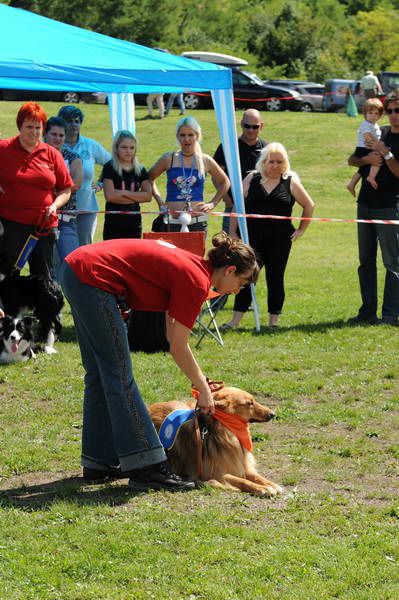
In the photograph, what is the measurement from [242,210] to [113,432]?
443 centimetres

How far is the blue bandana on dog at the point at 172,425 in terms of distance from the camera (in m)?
5.61

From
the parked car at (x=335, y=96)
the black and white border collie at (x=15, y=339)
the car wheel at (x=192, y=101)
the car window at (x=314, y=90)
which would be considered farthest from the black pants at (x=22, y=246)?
the car window at (x=314, y=90)

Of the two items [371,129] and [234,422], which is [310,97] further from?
[234,422]

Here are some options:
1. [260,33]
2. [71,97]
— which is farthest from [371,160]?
[260,33]

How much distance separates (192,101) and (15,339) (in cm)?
2703

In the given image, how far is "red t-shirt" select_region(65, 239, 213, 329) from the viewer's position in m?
4.89

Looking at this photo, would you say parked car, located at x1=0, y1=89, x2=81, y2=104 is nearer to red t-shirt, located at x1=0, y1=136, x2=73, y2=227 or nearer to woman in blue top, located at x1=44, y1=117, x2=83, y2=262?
woman in blue top, located at x1=44, y1=117, x2=83, y2=262

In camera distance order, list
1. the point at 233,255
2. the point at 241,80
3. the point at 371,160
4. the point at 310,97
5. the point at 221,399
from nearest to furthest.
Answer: the point at 233,255
the point at 221,399
the point at 371,160
the point at 241,80
the point at 310,97

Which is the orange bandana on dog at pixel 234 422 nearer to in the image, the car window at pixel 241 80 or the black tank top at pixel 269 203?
the black tank top at pixel 269 203

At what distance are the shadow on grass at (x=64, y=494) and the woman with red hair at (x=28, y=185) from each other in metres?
3.23

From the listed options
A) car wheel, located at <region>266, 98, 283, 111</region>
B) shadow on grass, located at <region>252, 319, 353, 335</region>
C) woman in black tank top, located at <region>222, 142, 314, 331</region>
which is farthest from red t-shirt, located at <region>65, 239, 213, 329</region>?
car wheel, located at <region>266, 98, 283, 111</region>

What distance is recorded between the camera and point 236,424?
18.3 ft

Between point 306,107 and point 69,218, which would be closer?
point 69,218

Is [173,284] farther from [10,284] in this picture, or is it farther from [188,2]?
[188,2]
